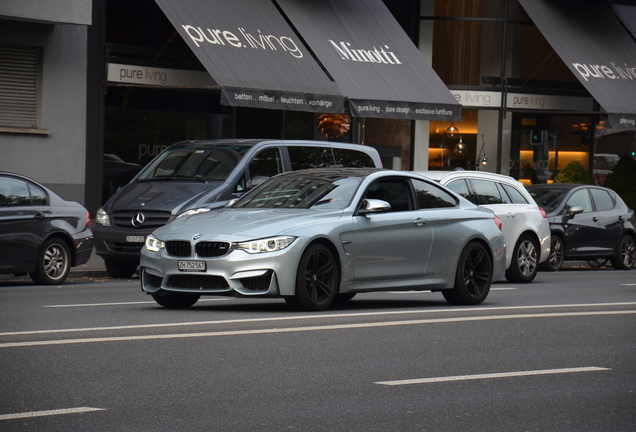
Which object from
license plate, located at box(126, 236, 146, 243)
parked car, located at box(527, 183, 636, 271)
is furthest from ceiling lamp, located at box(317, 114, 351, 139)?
license plate, located at box(126, 236, 146, 243)

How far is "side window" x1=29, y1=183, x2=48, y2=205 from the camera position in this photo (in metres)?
15.4

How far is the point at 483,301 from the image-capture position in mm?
13578

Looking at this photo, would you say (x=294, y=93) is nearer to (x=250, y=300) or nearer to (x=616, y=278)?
(x=616, y=278)

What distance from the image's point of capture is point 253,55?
2338 centimetres

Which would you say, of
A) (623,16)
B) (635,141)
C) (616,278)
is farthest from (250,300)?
(635,141)

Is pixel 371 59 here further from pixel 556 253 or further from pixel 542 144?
pixel 542 144

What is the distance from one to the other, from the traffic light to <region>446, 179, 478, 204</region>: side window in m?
15.1

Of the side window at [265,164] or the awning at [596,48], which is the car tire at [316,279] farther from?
the awning at [596,48]

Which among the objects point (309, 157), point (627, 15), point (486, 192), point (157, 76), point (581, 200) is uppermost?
point (627, 15)

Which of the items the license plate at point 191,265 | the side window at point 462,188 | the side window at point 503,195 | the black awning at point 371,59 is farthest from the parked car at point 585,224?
the license plate at point 191,265

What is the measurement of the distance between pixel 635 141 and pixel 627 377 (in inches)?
1072

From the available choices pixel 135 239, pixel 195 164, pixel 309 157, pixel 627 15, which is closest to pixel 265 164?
pixel 309 157

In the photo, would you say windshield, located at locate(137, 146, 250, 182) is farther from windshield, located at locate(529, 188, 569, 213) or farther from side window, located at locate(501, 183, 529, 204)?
windshield, located at locate(529, 188, 569, 213)

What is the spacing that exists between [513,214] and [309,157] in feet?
10.8
